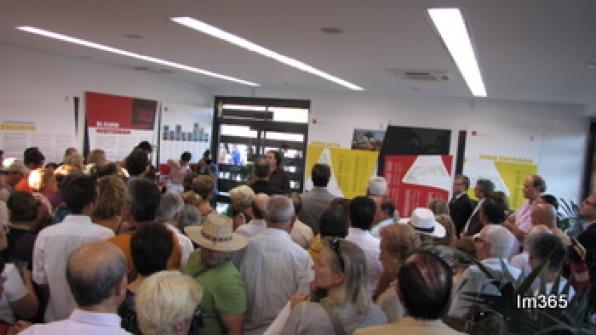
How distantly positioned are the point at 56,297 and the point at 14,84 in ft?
18.8

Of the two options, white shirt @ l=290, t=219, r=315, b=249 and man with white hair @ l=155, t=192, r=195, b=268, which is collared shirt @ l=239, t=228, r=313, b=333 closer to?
man with white hair @ l=155, t=192, r=195, b=268

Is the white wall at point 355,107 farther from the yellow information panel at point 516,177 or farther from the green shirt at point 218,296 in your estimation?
the green shirt at point 218,296

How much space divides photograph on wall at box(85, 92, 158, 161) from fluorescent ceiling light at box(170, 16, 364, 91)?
12.3 ft

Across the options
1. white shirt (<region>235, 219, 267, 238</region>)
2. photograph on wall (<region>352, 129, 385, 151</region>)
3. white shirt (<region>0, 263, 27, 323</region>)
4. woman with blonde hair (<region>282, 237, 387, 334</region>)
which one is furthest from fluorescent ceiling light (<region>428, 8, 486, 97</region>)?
photograph on wall (<region>352, 129, 385, 151</region>)

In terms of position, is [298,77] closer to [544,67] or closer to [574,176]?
[544,67]

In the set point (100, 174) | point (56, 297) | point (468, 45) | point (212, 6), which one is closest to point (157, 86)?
point (100, 174)

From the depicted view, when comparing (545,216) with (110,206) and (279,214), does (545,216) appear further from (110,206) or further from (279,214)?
(110,206)

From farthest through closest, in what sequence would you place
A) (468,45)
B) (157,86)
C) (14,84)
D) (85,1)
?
(157,86) < (14,84) < (468,45) < (85,1)

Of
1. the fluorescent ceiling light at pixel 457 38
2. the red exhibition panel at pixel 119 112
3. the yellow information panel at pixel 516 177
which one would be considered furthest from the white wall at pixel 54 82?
the yellow information panel at pixel 516 177

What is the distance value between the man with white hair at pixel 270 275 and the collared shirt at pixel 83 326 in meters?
1.14

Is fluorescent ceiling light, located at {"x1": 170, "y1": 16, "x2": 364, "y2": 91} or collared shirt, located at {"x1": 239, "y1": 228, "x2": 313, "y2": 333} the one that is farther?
fluorescent ceiling light, located at {"x1": 170, "y1": 16, "x2": 364, "y2": 91}

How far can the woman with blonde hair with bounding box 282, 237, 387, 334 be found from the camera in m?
1.89

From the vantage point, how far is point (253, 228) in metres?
3.50

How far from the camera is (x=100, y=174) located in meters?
4.59
